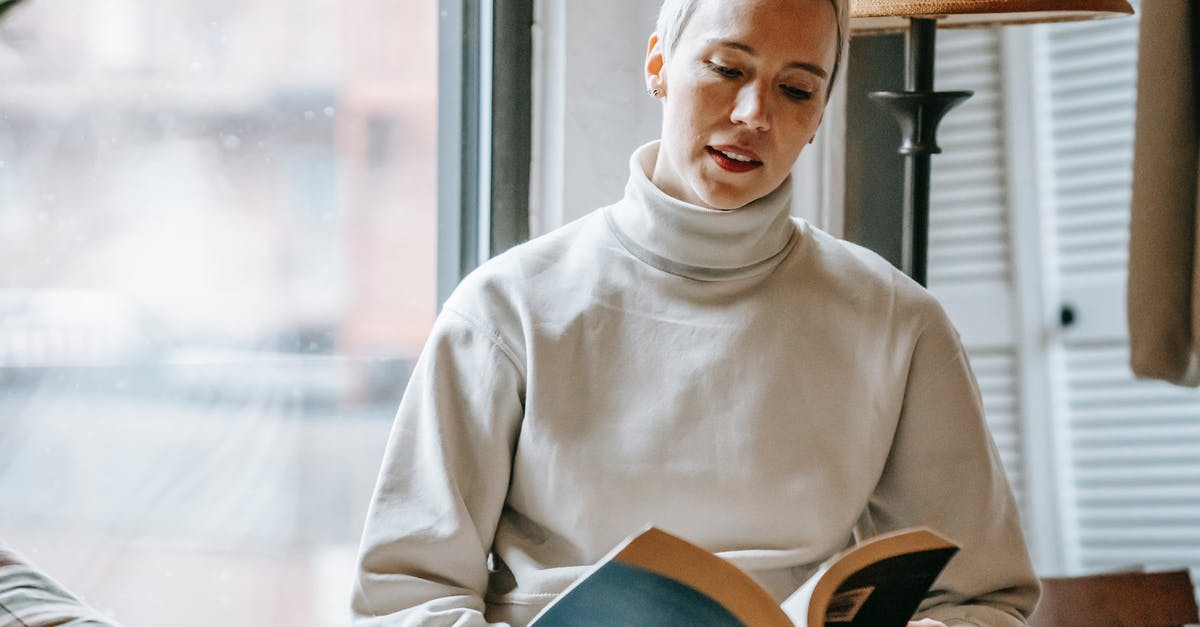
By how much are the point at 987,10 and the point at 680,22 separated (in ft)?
1.34

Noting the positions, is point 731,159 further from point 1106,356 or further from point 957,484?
point 1106,356

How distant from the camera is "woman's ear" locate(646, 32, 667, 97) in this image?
120cm

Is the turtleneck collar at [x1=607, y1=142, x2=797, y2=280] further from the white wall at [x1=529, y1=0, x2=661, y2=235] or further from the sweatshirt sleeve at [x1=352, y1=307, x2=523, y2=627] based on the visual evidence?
the white wall at [x1=529, y1=0, x2=661, y2=235]

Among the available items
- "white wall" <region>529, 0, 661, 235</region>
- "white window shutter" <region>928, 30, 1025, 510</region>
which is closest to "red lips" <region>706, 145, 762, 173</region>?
"white wall" <region>529, 0, 661, 235</region>

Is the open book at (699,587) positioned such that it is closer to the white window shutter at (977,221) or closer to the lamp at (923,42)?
the lamp at (923,42)

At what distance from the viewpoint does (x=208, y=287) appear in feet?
4.56

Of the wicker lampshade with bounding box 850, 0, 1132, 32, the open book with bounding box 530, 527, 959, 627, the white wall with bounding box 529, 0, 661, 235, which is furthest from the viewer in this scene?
the white wall with bounding box 529, 0, 661, 235

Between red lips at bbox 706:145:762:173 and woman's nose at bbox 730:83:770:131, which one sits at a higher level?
woman's nose at bbox 730:83:770:131

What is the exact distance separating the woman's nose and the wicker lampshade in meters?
0.36

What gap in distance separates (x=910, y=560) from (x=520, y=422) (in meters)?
0.40

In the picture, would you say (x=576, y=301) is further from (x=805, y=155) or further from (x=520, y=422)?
(x=805, y=155)

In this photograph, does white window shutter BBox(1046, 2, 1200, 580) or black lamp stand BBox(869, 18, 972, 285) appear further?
white window shutter BBox(1046, 2, 1200, 580)

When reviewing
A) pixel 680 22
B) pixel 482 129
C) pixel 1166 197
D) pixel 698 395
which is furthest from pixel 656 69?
pixel 1166 197

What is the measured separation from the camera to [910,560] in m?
0.89
